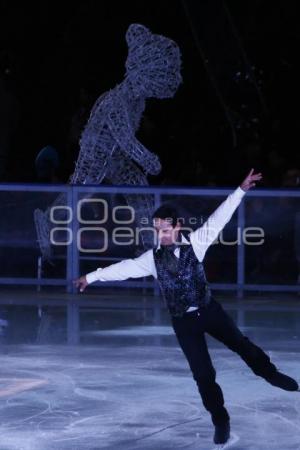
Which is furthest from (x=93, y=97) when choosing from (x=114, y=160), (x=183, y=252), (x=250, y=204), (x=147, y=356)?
(x=183, y=252)

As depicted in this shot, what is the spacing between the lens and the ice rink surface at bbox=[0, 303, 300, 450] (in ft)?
25.7

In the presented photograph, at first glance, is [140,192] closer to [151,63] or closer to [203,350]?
[151,63]

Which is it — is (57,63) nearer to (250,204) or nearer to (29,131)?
(29,131)

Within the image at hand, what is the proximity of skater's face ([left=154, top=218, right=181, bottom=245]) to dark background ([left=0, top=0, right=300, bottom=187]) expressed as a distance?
25.1 ft

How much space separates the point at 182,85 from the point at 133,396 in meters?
8.76

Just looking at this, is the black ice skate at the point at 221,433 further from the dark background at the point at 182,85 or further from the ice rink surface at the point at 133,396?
the dark background at the point at 182,85

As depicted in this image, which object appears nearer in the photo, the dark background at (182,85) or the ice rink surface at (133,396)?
the ice rink surface at (133,396)

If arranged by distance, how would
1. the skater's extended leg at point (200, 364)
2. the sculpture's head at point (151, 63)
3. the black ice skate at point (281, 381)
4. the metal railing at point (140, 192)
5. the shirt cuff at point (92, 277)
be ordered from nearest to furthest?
the skater's extended leg at point (200, 364)
the shirt cuff at point (92, 277)
the black ice skate at point (281, 381)
the metal railing at point (140, 192)
the sculpture's head at point (151, 63)

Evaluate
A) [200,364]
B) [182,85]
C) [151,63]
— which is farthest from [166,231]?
[182,85]

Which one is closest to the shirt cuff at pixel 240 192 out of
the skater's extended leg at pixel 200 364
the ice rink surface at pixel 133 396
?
the skater's extended leg at pixel 200 364

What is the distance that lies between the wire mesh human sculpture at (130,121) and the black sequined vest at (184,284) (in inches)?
287

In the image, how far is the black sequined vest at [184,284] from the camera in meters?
7.69

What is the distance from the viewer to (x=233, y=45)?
54.8 ft

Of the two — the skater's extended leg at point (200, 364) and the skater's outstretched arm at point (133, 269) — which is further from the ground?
the skater's outstretched arm at point (133, 269)
